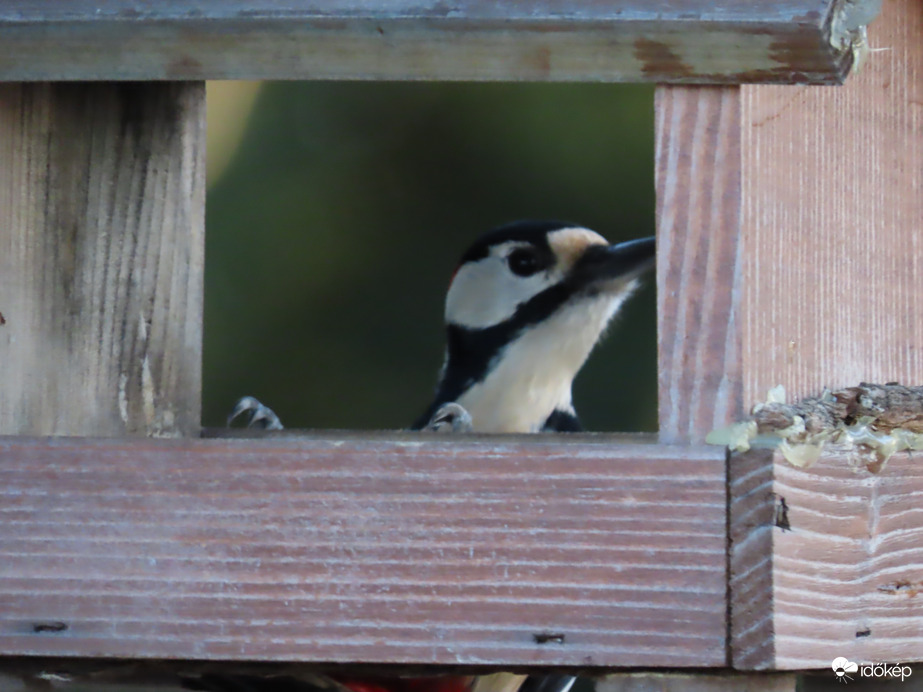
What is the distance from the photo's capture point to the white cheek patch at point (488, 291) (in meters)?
2.54

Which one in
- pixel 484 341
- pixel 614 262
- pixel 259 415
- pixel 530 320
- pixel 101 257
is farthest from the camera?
pixel 484 341

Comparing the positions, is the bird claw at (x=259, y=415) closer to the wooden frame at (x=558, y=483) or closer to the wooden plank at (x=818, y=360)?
the wooden frame at (x=558, y=483)

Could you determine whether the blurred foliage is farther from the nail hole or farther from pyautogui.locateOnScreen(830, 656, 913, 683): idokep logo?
the nail hole

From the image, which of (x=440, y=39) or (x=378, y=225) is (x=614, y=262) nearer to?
(x=440, y=39)

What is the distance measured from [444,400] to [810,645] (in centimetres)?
147

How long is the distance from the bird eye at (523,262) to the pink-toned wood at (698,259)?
4.02ft

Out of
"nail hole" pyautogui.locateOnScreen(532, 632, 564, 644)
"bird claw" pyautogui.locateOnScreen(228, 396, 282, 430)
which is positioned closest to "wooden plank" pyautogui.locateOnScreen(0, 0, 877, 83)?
"nail hole" pyautogui.locateOnScreen(532, 632, 564, 644)

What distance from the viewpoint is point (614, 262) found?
2316 millimetres

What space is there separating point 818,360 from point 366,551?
50 cm

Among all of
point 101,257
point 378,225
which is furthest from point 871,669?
point 378,225

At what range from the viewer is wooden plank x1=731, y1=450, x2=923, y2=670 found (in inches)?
48.1

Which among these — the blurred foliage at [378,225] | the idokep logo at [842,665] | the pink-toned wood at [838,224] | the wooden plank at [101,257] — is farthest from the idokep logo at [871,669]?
the blurred foliage at [378,225]

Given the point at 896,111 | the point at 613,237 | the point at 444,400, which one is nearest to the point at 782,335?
the point at 896,111

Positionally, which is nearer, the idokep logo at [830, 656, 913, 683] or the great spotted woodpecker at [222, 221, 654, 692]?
the idokep logo at [830, 656, 913, 683]
